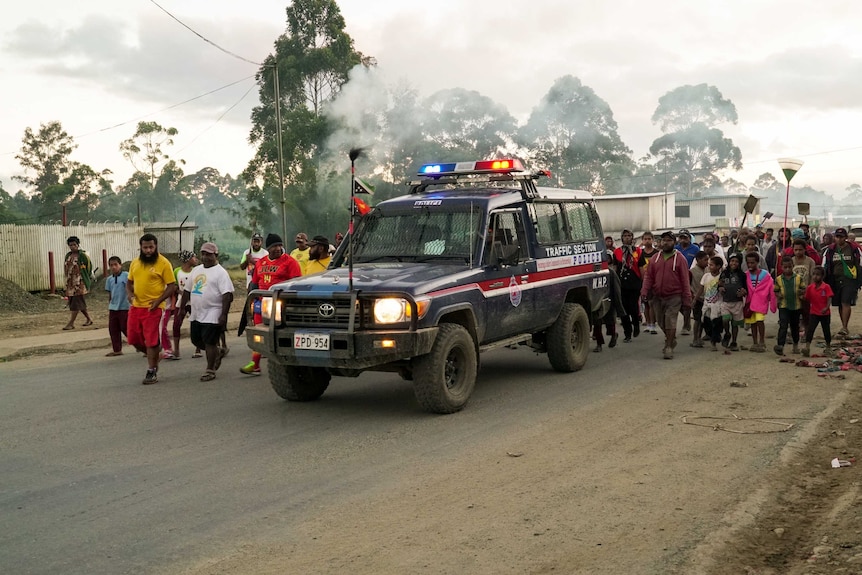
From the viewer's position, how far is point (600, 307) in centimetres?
1216

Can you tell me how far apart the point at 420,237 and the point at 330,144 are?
37.2m

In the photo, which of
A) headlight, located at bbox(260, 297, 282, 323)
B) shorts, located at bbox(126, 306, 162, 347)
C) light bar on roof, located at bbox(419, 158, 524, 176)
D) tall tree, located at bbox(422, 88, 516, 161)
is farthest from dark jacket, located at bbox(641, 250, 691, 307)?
tall tree, located at bbox(422, 88, 516, 161)

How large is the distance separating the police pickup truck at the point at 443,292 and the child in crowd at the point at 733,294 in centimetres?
235

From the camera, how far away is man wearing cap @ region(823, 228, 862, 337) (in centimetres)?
1418

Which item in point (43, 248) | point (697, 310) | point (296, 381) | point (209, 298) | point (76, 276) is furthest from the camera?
point (43, 248)

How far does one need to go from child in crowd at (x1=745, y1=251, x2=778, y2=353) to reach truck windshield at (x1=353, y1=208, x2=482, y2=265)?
5.47 metres

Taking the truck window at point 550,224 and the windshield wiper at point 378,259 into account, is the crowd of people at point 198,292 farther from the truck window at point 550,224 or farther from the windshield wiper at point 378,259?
the truck window at point 550,224

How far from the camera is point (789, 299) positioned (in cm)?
1260

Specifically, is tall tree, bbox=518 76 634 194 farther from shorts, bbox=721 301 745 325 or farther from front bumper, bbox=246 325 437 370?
front bumper, bbox=246 325 437 370

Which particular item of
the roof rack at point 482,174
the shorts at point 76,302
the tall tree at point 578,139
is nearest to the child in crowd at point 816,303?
the roof rack at point 482,174

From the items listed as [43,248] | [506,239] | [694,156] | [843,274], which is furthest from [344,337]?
[694,156]

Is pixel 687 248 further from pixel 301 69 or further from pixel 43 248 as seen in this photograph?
pixel 301 69

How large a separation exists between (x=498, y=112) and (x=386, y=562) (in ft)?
183

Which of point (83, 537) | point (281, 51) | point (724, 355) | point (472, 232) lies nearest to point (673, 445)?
point (472, 232)
